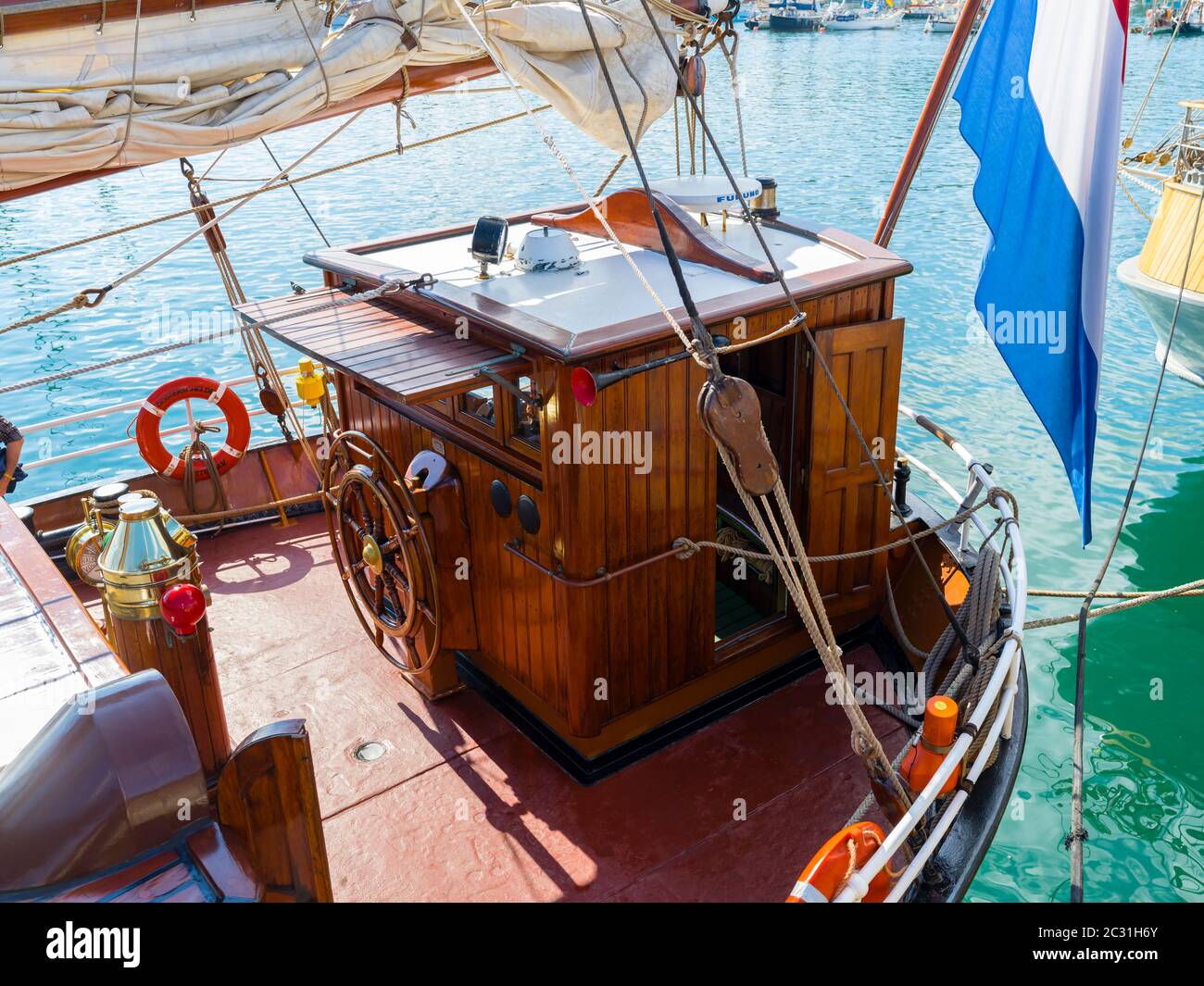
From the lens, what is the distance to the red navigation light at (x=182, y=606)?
11.9 feet

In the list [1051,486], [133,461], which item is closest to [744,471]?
[1051,486]

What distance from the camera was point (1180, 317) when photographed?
603 inches

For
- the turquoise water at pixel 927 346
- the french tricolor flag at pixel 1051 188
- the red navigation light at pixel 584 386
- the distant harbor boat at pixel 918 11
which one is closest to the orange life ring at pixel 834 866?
the red navigation light at pixel 584 386

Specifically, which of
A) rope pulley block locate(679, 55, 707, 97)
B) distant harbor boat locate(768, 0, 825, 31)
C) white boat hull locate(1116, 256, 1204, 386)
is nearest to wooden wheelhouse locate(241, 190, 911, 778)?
rope pulley block locate(679, 55, 707, 97)

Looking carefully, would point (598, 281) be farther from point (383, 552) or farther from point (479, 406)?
point (383, 552)

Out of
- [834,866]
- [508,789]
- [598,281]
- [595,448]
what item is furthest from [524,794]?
[598,281]

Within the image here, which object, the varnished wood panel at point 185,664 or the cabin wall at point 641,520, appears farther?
the cabin wall at point 641,520

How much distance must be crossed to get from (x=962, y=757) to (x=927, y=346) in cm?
1500

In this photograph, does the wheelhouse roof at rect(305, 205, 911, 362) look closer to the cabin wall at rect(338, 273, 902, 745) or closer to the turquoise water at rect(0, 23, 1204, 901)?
the cabin wall at rect(338, 273, 902, 745)

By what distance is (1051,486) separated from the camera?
13477 millimetres

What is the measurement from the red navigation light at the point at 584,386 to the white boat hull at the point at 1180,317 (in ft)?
44.4

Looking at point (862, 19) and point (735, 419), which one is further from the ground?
point (862, 19)

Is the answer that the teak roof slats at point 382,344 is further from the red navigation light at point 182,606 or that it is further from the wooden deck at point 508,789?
the wooden deck at point 508,789

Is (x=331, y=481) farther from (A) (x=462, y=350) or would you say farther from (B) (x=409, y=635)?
(A) (x=462, y=350)
